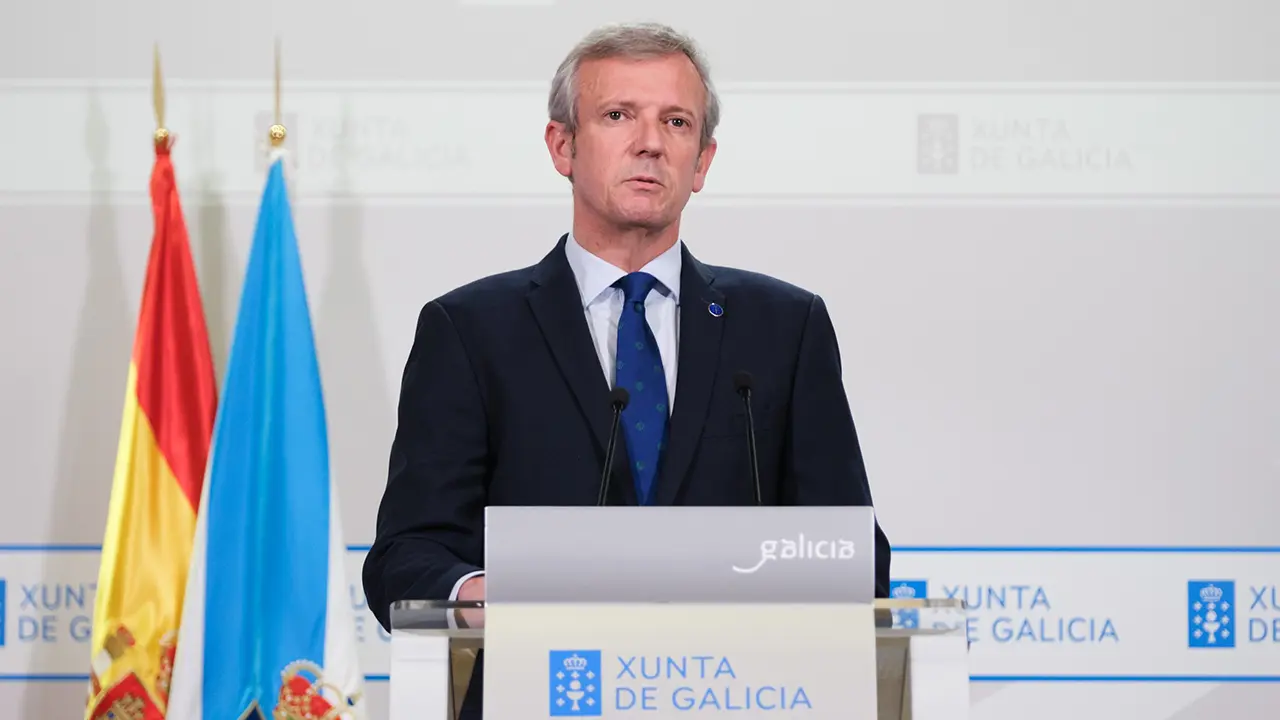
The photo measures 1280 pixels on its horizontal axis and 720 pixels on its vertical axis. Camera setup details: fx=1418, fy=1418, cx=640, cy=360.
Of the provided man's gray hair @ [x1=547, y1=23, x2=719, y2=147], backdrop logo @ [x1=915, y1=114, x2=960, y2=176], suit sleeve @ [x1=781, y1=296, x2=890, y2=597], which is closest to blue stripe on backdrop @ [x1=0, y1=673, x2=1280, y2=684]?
backdrop logo @ [x1=915, y1=114, x2=960, y2=176]

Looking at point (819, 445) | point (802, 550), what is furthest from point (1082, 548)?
point (802, 550)

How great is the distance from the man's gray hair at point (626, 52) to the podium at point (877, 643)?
3.57 feet

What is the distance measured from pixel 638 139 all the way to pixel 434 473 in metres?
0.60

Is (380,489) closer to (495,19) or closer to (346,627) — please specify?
(346,627)

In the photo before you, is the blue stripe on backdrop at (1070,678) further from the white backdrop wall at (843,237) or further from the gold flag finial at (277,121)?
the gold flag finial at (277,121)

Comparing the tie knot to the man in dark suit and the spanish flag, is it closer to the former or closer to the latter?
the man in dark suit

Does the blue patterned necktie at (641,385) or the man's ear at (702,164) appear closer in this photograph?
the blue patterned necktie at (641,385)

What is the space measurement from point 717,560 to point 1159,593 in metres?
2.57

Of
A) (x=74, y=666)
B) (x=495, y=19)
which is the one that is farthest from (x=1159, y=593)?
(x=74, y=666)

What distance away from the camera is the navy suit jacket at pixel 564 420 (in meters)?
2.08

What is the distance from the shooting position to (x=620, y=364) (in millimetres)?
2184

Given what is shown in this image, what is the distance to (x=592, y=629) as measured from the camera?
1.39m

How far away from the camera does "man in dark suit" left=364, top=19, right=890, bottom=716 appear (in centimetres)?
210

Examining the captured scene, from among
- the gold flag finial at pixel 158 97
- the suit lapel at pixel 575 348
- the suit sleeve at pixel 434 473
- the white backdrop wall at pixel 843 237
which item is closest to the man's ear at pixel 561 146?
the suit lapel at pixel 575 348
